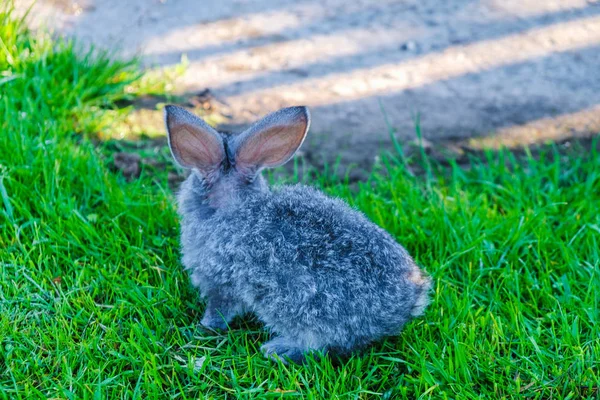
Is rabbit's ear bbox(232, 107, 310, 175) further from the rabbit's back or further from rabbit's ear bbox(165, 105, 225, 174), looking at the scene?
the rabbit's back

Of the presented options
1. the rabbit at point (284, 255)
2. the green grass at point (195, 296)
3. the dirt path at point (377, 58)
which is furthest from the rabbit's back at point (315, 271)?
the dirt path at point (377, 58)

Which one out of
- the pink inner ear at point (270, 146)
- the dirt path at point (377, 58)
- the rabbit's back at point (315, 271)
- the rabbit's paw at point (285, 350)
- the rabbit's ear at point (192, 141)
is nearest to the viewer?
the rabbit's back at point (315, 271)

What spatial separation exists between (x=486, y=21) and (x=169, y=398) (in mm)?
4709

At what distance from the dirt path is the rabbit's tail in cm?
179

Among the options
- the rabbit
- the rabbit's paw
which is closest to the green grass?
the rabbit's paw

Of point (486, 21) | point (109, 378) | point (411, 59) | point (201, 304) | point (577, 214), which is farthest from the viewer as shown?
point (486, 21)

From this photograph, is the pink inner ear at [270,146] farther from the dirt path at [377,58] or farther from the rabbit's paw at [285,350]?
the dirt path at [377,58]

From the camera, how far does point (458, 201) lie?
4.36 meters

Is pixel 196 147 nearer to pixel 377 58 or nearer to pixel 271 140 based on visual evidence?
pixel 271 140

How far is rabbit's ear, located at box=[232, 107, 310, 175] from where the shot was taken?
360cm

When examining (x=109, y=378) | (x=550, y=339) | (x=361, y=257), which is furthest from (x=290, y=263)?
(x=550, y=339)

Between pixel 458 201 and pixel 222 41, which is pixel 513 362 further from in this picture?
pixel 222 41

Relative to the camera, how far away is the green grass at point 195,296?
3.22 meters

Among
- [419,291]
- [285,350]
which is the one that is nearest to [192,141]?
[285,350]
